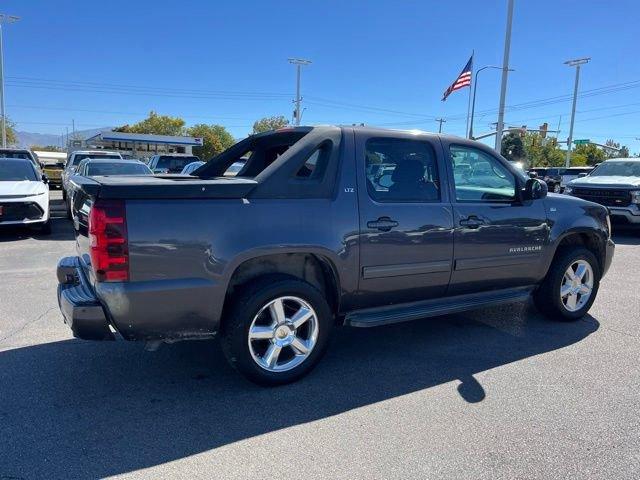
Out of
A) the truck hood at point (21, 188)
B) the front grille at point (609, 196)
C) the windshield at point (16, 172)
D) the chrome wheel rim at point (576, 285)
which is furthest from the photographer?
the front grille at point (609, 196)

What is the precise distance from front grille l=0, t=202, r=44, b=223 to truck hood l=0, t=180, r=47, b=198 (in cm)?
19

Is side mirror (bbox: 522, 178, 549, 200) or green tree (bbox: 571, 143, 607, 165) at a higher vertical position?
green tree (bbox: 571, 143, 607, 165)

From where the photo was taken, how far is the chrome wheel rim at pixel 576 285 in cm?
516

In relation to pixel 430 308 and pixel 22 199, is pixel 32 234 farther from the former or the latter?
pixel 430 308

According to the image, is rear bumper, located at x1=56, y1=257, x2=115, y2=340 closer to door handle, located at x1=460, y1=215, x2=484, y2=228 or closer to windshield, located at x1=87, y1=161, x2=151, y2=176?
door handle, located at x1=460, y1=215, x2=484, y2=228

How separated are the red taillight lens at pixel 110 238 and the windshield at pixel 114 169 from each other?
968cm

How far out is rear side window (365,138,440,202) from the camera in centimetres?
395

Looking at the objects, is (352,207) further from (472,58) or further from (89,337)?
(472,58)

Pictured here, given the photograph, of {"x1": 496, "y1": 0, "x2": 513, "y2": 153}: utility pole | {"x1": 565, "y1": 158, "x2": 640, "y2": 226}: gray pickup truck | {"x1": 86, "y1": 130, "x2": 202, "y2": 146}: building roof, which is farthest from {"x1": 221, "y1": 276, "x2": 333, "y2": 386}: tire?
{"x1": 86, "y1": 130, "x2": 202, "y2": 146}: building roof

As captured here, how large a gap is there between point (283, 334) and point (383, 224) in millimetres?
1104

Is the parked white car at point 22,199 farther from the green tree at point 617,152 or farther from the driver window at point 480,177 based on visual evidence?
the green tree at point 617,152

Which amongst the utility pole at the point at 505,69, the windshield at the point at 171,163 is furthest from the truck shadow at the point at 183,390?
the utility pole at the point at 505,69

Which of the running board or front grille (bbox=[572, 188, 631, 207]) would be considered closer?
the running board

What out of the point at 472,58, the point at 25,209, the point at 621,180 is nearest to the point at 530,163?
the point at 472,58
